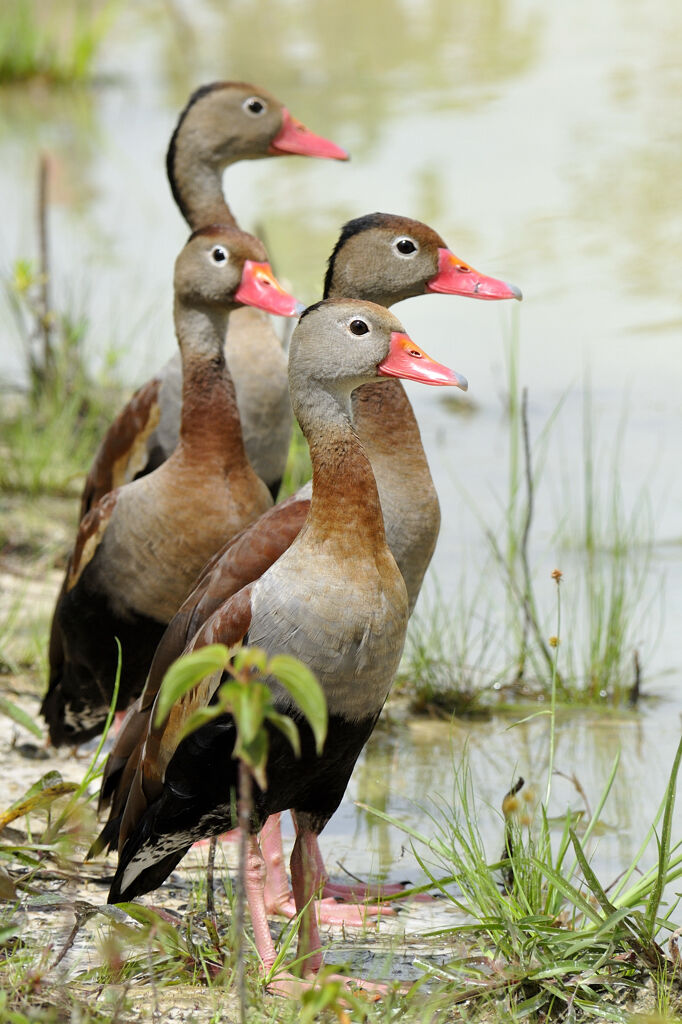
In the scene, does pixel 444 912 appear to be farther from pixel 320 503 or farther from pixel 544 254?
pixel 544 254

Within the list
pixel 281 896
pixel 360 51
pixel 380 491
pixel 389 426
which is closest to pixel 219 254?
pixel 389 426

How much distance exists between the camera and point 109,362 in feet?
20.5

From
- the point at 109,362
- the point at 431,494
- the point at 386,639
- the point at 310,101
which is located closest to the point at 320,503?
the point at 386,639

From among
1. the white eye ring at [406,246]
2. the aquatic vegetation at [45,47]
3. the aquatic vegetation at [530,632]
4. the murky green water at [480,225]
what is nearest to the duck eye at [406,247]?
the white eye ring at [406,246]

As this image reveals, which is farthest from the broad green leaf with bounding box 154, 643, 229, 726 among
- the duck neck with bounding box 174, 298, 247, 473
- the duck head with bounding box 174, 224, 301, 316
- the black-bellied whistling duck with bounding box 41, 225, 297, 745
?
the duck head with bounding box 174, 224, 301, 316

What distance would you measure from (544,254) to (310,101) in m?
3.62

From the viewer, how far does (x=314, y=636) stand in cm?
292

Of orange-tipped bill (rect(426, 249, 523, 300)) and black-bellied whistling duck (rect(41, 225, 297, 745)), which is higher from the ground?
orange-tipped bill (rect(426, 249, 523, 300))

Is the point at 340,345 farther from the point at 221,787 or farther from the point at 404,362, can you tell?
the point at 221,787

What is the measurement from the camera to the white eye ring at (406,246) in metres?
4.12

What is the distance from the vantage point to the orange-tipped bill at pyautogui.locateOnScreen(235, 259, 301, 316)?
4.27 metres

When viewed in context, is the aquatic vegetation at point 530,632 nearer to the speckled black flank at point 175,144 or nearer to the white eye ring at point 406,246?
the white eye ring at point 406,246

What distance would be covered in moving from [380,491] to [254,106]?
2323 mm

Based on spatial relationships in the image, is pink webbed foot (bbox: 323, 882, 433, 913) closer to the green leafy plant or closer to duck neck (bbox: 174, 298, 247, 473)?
duck neck (bbox: 174, 298, 247, 473)
